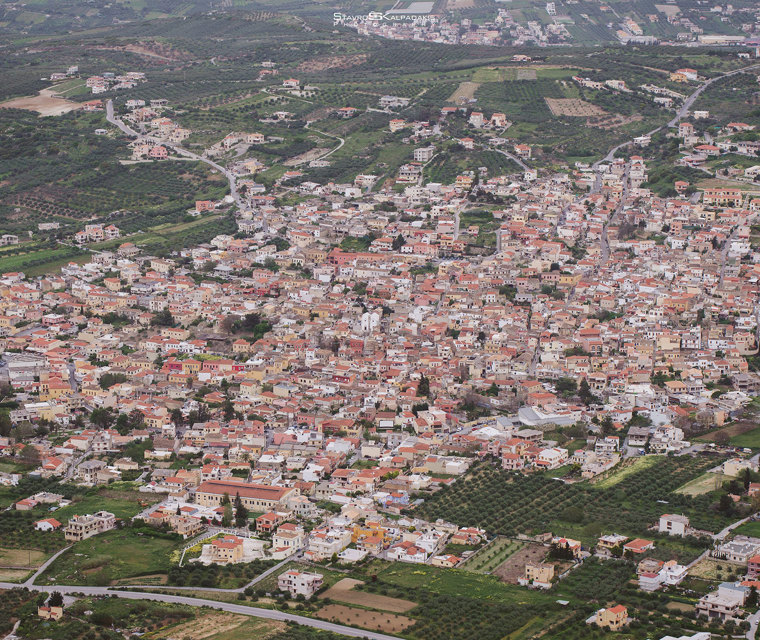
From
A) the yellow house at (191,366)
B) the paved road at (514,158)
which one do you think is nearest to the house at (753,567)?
the yellow house at (191,366)

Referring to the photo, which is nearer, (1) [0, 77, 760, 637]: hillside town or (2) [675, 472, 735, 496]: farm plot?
(1) [0, 77, 760, 637]: hillside town

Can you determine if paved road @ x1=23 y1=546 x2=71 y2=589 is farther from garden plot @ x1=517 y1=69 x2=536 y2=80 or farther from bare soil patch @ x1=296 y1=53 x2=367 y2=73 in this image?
bare soil patch @ x1=296 y1=53 x2=367 y2=73

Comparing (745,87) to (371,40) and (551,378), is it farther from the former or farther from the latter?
(551,378)

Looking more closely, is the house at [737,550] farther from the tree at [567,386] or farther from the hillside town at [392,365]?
the tree at [567,386]

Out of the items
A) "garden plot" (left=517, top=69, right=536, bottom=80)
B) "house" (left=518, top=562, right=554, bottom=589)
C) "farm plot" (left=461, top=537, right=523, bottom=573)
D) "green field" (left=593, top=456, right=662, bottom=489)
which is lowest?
"green field" (left=593, top=456, right=662, bottom=489)

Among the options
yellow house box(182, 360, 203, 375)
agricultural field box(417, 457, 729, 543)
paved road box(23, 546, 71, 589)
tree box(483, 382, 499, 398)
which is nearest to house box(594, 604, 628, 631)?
agricultural field box(417, 457, 729, 543)

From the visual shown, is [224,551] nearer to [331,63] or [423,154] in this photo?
[423,154]

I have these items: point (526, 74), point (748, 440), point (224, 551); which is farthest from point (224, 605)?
point (526, 74)
